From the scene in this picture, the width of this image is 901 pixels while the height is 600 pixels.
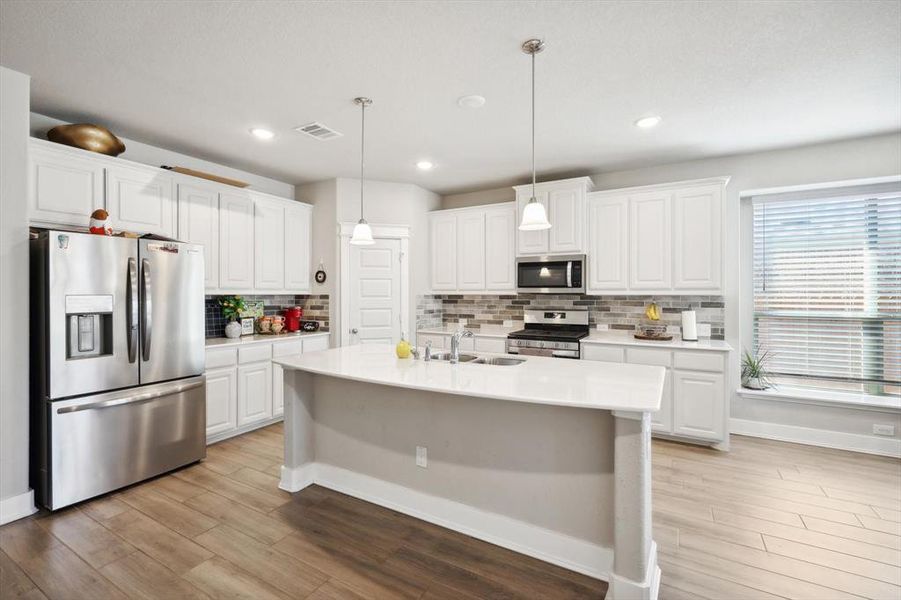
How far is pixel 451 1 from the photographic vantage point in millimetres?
1962

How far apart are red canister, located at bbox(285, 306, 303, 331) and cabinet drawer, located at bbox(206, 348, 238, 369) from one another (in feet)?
3.31

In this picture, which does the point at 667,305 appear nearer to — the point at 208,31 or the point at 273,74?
the point at 273,74

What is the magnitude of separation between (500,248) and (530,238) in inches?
17.0

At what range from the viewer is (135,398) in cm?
298

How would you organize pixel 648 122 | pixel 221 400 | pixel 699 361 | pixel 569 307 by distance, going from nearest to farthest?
pixel 648 122, pixel 699 361, pixel 221 400, pixel 569 307

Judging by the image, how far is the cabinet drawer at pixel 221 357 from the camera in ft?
12.4

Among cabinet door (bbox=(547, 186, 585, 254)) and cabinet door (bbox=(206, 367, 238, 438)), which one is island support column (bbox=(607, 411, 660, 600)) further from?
cabinet door (bbox=(206, 367, 238, 438))

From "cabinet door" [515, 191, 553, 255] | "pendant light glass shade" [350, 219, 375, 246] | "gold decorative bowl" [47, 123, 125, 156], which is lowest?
"pendant light glass shade" [350, 219, 375, 246]

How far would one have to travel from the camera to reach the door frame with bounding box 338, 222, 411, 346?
16.0 feet

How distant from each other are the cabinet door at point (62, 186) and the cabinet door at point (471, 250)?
137 inches

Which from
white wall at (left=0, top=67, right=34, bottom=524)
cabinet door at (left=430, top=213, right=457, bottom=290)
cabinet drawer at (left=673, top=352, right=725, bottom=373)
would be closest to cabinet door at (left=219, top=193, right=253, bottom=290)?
white wall at (left=0, top=67, right=34, bottom=524)

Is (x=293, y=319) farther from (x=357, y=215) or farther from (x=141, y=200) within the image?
(x=141, y=200)

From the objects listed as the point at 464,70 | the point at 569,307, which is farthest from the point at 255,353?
the point at 569,307

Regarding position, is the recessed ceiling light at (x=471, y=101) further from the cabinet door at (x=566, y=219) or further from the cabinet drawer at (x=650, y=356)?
the cabinet drawer at (x=650, y=356)
